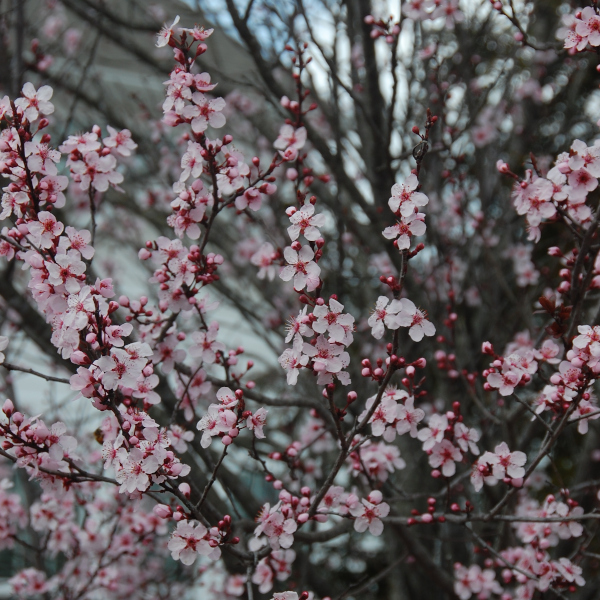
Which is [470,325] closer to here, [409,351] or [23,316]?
[409,351]

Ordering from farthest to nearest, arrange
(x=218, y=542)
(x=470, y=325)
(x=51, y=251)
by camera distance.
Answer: (x=470, y=325) → (x=51, y=251) → (x=218, y=542)

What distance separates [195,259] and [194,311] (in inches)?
13.3

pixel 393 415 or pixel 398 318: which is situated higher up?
pixel 398 318

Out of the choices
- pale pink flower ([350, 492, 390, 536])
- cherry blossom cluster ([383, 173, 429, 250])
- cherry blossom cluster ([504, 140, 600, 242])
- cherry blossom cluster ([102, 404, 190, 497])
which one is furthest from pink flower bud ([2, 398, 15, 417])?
cherry blossom cluster ([504, 140, 600, 242])

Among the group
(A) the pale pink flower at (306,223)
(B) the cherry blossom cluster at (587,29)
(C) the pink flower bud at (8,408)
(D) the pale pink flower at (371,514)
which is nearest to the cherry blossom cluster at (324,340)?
(A) the pale pink flower at (306,223)

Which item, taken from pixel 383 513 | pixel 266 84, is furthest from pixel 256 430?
pixel 266 84

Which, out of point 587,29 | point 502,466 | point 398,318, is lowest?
point 502,466

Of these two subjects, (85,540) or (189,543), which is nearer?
(189,543)

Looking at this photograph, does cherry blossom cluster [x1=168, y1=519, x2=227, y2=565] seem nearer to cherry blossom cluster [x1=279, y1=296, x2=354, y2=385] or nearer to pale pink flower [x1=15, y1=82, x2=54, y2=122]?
cherry blossom cluster [x1=279, y1=296, x2=354, y2=385]

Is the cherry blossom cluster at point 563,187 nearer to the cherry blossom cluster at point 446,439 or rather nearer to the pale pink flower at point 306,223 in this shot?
the cherry blossom cluster at point 446,439

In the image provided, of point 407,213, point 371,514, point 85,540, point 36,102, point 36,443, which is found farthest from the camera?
point 85,540

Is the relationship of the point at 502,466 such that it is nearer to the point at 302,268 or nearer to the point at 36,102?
the point at 302,268

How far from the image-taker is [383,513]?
88.5 inches

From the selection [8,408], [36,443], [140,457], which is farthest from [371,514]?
[8,408]
